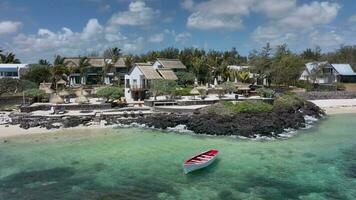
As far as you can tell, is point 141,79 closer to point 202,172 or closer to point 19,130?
point 19,130

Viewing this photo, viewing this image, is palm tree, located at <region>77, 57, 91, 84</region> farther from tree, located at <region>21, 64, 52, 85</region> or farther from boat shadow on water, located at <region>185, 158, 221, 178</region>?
boat shadow on water, located at <region>185, 158, 221, 178</region>

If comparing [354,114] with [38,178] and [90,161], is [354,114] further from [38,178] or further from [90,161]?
[38,178]

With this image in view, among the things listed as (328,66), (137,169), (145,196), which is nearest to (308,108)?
(137,169)

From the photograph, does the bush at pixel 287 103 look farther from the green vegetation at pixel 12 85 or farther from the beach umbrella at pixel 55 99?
the green vegetation at pixel 12 85

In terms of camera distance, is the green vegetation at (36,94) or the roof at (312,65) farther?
the roof at (312,65)

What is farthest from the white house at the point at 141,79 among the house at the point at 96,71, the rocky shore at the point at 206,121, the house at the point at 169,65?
the house at the point at 96,71

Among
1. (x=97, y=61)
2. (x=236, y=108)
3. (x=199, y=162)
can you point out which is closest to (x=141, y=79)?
(x=236, y=108)
